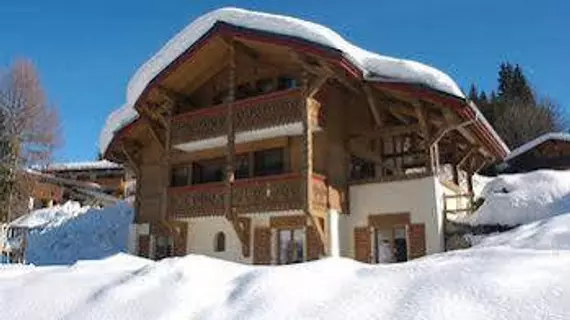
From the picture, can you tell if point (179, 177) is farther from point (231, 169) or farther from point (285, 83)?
point (285, 83)

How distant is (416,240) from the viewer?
55.0 feet

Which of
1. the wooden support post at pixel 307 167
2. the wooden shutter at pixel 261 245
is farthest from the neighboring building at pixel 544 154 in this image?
the wooden support post at pixel 307 167

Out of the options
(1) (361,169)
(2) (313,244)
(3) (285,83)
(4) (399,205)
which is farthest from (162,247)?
(4) (399,205)

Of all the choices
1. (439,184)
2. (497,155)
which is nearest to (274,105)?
(439,184)

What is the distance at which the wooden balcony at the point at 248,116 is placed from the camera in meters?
17.3

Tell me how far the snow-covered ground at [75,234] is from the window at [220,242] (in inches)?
300

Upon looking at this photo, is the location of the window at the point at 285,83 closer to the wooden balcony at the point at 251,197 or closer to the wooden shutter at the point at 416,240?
the wooden balcony at the point at 251,197

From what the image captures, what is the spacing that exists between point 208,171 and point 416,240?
7.61m

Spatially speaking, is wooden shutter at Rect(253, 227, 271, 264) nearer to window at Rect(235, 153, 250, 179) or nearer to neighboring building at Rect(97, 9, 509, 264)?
neighboring building at Rect(97, 9, 509, 264)

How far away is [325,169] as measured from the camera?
17.8 metres

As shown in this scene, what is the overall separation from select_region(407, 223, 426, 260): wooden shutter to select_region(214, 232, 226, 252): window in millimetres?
5990

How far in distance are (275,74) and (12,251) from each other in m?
14.8

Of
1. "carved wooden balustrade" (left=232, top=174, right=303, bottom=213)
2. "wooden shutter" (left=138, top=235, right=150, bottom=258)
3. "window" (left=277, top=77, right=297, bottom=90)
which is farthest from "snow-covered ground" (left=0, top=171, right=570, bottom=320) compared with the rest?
"wooden shutter" (left=138, top=235, right=150, bottom=258)

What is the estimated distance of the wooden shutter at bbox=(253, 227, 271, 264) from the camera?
18.3 metres
